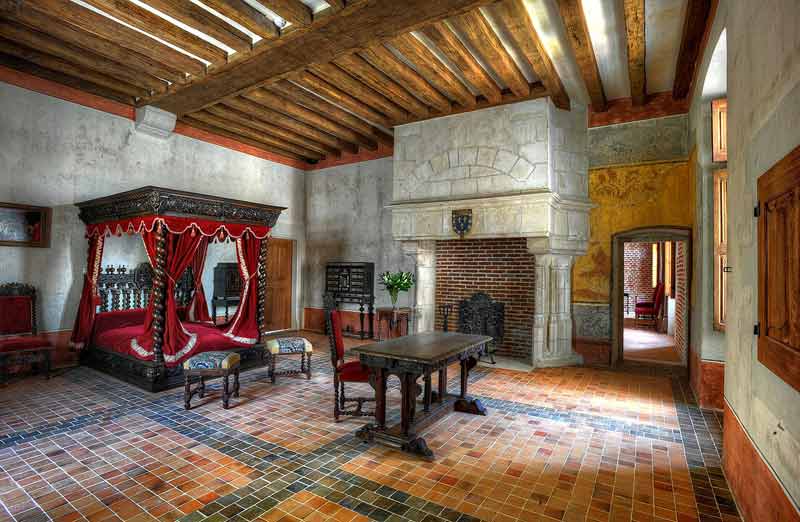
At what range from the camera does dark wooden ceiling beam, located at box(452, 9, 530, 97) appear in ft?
14.6

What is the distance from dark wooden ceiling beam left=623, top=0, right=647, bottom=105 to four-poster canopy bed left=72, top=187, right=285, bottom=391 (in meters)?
4.98

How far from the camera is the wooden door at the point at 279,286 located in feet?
31.3

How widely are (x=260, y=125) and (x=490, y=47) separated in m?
4.61

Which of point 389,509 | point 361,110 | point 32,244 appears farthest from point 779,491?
point 32,244

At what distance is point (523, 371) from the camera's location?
20.4 feet

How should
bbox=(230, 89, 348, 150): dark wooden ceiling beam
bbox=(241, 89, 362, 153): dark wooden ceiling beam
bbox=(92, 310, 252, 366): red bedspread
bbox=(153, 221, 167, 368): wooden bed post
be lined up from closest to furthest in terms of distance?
1. bbox=(153, 221, 167, 368): wooden bed post
2. bbox=(92, 310, 252, 366): red bedspread
3. bbox=(230, 89, 348, 150): dark wooden ceiling beam
4. bbox=(241, 89, 362, 153): dark wooden ceiling beam

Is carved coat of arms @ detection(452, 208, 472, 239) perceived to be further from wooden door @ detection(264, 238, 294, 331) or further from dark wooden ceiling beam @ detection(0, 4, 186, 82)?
wooden door @ detection(264, 238, 294, 331)

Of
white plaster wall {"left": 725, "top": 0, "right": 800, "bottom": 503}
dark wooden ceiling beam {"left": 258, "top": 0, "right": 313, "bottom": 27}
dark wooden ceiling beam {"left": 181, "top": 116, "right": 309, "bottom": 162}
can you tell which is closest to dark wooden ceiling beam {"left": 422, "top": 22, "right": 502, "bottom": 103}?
dark wooden ceiling beam {"left": 258, "top": 0, "right": 313, "bottom": 27}

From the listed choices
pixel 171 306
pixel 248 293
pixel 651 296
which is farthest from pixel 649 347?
pixel 171 306

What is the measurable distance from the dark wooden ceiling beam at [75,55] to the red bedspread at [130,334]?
3405 mm

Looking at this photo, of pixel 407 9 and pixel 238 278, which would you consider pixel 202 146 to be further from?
pixel 407 9

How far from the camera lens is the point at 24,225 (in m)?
5.88

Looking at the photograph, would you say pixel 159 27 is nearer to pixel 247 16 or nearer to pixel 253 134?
pixel 247 16

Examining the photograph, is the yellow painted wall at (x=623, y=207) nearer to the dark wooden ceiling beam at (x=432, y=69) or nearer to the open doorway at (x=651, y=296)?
the open doorway at (x=651, y=296)
